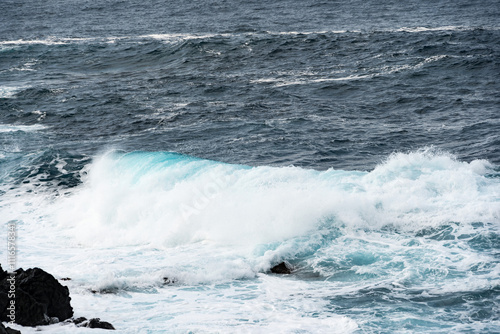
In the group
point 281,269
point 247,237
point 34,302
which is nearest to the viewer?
point 34,302

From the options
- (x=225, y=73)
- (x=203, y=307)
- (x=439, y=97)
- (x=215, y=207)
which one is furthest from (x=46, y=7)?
(x=203, y=307)

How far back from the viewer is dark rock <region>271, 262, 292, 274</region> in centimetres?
1244

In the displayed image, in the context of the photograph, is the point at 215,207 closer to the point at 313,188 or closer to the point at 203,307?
the point at 313,188

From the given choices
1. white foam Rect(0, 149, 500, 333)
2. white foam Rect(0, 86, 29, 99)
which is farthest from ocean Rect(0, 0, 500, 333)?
white foam Rect(0, 86, 29, 99)

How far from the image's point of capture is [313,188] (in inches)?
620

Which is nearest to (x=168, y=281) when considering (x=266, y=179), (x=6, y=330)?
(x=6, y=330)

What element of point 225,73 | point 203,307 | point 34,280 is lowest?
point 203,307

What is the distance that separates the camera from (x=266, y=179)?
16406 millimetres

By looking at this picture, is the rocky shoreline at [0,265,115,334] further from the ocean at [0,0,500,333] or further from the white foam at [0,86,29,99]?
the white foam at [0,86,29,99]

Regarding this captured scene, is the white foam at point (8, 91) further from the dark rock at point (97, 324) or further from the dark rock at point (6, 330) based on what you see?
the dark rock at point (6, 330)

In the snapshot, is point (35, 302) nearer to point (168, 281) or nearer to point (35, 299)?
point (35, 299)

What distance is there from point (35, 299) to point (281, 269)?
4574mm

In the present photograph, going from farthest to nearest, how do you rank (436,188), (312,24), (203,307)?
(312,24)
(436,188)
(203,307)

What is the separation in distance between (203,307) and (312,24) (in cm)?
3155
